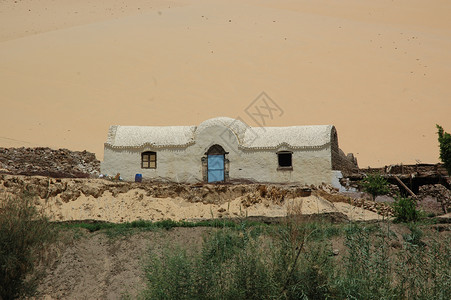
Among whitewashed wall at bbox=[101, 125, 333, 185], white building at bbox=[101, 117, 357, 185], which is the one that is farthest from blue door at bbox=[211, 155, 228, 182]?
whitewashed wall at bbox=[101, 125, 333, 185]

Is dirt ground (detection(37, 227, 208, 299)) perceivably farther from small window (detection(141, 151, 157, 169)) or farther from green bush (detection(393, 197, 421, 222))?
small window (detection(141, 151, 157, 169))

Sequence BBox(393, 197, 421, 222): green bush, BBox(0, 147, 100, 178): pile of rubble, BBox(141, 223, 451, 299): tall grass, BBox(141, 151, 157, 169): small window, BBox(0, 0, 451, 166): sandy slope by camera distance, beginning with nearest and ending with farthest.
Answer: BBox(141, 223, 451, 299): tall grass → BBox(393, 197, 421, 222): green bush → BBox(0, 147, 100, 178): pile of rubble → BBox(141, 151, 157, 169): small window → BBox(0, 0, 451, 166): sandy slope

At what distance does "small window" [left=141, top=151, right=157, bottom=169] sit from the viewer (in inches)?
1106

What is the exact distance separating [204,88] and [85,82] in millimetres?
10830

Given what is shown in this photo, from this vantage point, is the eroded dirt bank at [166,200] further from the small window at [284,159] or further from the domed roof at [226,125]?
the domed roof at [226,125]

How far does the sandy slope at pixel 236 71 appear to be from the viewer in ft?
145

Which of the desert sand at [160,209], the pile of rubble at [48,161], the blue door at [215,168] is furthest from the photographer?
the blue door at [215,168]

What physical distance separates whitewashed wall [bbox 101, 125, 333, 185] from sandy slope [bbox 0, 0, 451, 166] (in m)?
12.0

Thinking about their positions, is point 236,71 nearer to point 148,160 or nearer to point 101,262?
point 148,160

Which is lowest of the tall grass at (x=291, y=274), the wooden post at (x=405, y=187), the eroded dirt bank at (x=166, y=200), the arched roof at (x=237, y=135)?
the tall grass at (x=291, y=274)

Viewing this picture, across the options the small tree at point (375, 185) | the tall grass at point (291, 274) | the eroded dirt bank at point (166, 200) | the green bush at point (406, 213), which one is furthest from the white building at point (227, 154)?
the tall grass at point (291, 274)

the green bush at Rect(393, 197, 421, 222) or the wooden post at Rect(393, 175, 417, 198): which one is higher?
the wooden post at Rect(393, 175, 417, 198)

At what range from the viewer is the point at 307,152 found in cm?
2680

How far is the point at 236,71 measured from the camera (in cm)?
5378
